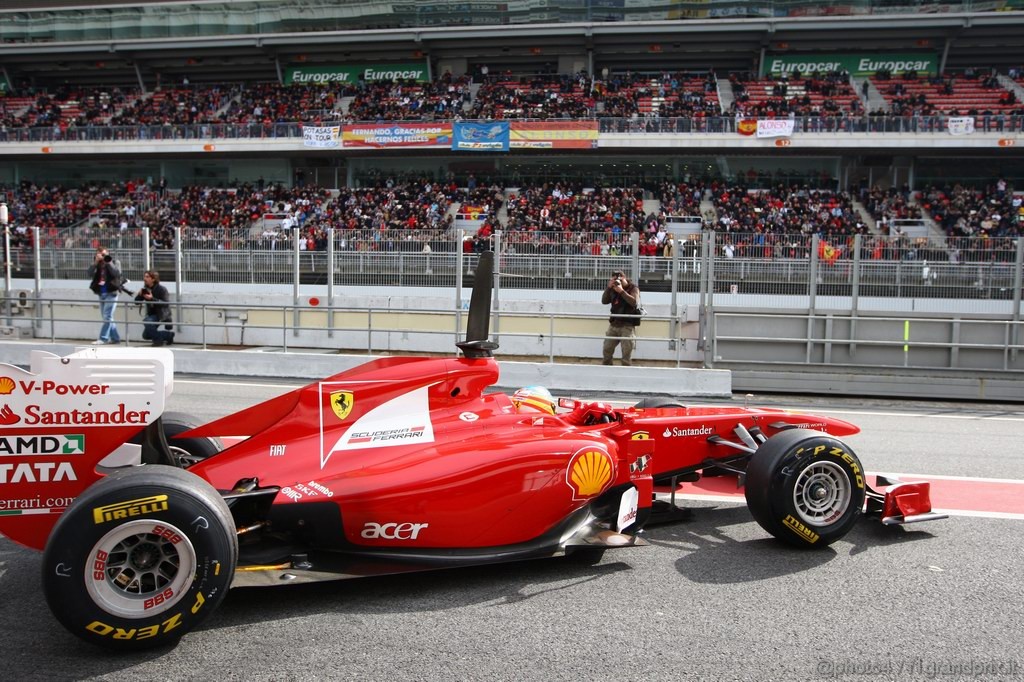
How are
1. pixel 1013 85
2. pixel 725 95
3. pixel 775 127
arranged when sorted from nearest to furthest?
pixel 775 127 < pixel 1013 85 < pixel 725 95

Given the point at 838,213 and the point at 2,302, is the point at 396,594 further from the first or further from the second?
the point at 838,213

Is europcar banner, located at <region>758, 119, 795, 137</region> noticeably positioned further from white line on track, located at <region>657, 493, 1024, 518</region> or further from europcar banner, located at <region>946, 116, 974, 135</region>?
white line on track, located at <region>657, 493, 1024, 518</region>

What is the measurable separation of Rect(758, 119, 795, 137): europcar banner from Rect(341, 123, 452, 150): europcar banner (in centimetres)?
1274

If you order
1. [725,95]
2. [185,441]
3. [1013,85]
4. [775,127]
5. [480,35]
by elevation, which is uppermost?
[480,35]

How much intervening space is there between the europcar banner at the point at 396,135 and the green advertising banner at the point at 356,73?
8246 millimetres

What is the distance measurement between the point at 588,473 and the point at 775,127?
31.2 m

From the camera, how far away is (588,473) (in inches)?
197

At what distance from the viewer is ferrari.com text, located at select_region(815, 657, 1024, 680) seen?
12.3ft

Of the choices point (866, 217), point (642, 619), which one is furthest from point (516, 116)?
point (642, 619)

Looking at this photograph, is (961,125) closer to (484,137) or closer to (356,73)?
(484,137)

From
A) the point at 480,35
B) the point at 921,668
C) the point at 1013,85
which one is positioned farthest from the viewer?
the point at 480,35

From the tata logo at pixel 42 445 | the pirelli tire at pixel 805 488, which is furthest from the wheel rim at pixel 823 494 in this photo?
the tata logo at pixel 42 445

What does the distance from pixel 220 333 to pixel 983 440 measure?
14261 millimetres

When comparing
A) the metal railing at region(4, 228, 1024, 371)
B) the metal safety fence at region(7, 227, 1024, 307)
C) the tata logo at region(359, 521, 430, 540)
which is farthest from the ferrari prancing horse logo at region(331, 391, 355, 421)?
the metal safety fence at region(7, 227, 1024, 307)
